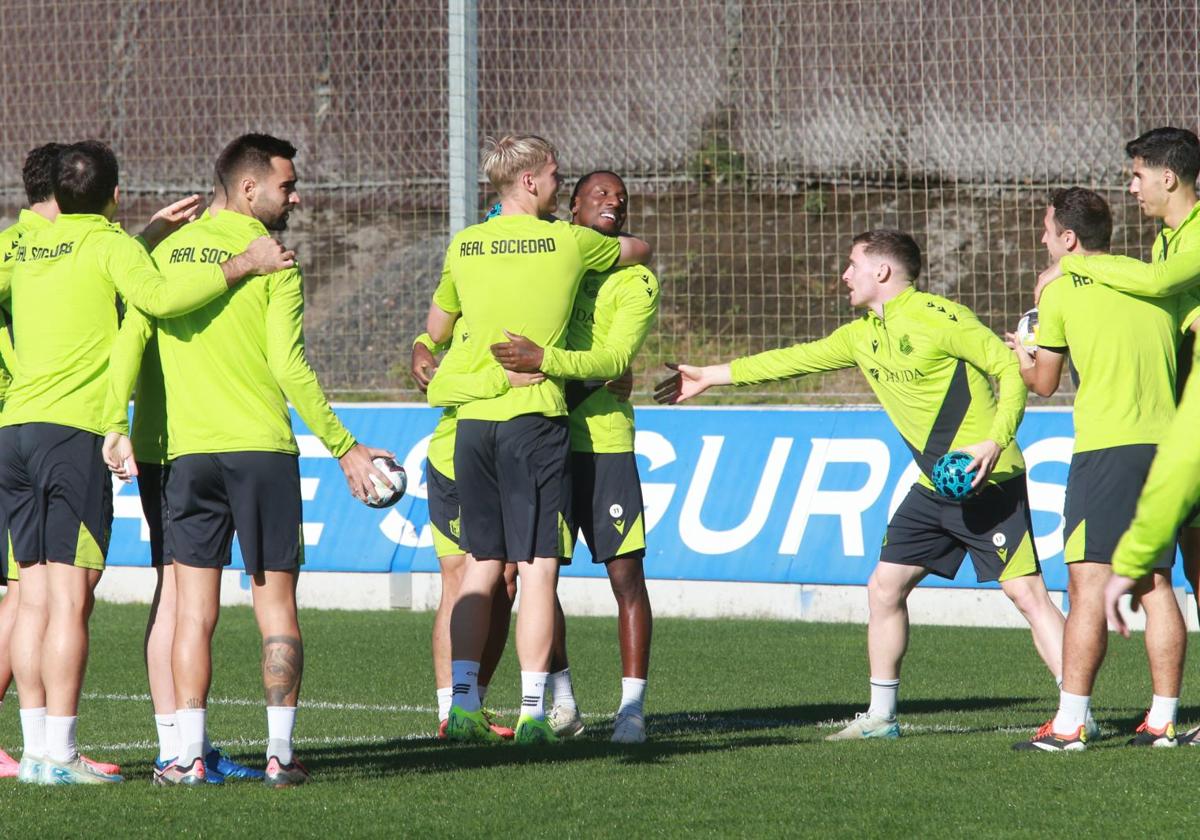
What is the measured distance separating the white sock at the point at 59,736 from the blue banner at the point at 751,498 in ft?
22.8

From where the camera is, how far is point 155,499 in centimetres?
643

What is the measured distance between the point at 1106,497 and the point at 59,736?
12.8 ft

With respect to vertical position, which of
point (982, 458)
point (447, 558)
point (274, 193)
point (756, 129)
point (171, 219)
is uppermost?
point (756, 129)

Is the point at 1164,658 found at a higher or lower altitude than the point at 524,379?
lower

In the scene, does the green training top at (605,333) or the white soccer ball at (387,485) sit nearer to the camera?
the white soccer ball at (387,485)

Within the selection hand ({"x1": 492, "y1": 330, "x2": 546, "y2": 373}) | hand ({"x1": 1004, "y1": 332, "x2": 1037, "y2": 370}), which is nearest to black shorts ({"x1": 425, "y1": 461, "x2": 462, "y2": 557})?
hand ({"x1": 492, "y1": 330, "x2": 546, "y2": 373})

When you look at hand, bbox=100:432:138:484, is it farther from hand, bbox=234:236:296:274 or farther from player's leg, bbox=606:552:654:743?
player's leg, bbox=606:552:654:743

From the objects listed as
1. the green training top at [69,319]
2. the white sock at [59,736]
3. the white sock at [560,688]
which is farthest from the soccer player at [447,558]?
the white sock at [59,736]

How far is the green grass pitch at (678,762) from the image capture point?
17.0 ft

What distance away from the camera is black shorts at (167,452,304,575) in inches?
232

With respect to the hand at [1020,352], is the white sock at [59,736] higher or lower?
lower

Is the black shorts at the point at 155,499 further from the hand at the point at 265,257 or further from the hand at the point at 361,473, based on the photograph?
the hand at the point at 265,257

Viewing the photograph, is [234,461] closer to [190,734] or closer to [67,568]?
[67,568]

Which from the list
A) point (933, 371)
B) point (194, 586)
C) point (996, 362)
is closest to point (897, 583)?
point (933, 371)
